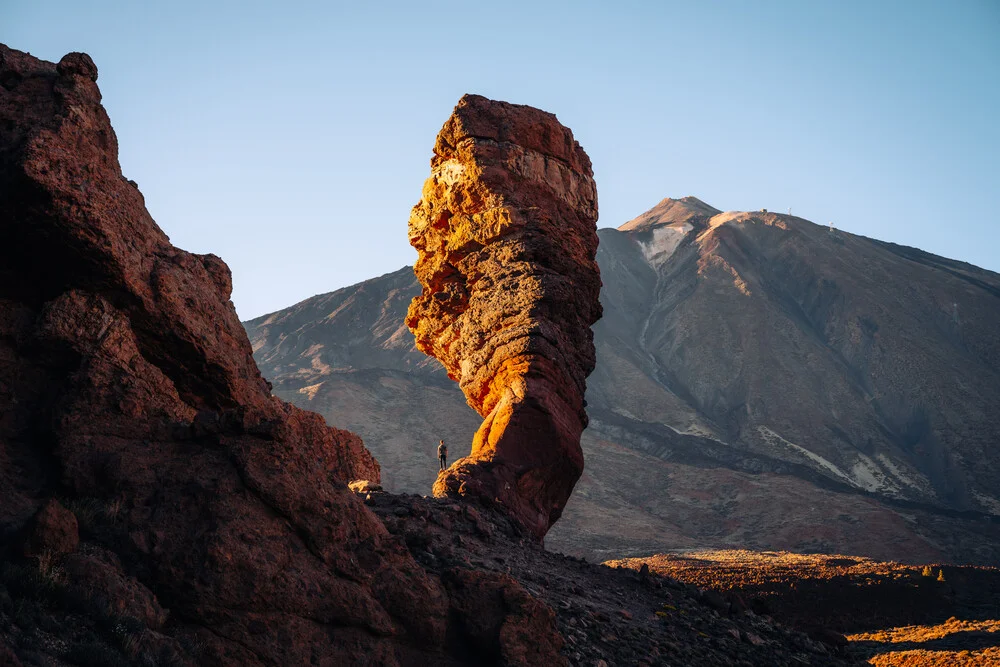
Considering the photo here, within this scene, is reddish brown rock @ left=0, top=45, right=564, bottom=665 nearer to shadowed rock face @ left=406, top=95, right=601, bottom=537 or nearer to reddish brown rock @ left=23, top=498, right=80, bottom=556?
reddish brown rock @ left=23, top=498, right=80, bottom=556

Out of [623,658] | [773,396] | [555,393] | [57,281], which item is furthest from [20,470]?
[773,396]

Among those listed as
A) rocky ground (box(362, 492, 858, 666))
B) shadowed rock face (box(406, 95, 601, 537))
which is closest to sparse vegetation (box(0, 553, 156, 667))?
rocky ground (box(362, 492, 858, 666))

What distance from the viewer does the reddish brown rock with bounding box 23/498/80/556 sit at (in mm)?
7594

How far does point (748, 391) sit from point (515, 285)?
2893 inches

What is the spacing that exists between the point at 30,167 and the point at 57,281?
1.31 m

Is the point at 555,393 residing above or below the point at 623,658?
above

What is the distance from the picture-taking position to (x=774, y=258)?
11838 centimetres

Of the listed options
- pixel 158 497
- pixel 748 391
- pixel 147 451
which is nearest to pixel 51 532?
pixel 158 497

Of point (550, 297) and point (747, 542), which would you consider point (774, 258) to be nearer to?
point (747, 542)

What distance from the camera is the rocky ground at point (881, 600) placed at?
24531 millimetres

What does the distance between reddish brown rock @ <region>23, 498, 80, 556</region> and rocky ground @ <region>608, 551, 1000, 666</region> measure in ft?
60.5

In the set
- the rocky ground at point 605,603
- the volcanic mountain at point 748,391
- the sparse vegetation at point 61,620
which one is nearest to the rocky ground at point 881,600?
the rocky ground at point 605,603

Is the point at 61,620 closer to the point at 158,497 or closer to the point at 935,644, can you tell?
the point at 158,497

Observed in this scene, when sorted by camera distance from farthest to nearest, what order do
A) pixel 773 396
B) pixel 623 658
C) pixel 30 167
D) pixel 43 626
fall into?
pixel 773 396
pixel 623 658
pixel 30 167
pixel 43 626
